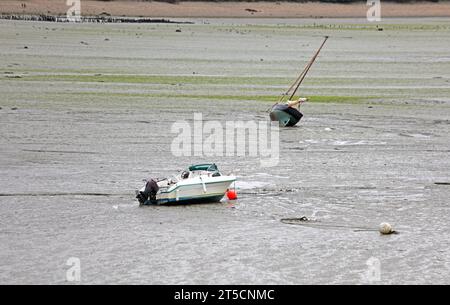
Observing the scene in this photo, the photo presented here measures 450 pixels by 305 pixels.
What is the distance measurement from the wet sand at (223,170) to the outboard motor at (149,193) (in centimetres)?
23

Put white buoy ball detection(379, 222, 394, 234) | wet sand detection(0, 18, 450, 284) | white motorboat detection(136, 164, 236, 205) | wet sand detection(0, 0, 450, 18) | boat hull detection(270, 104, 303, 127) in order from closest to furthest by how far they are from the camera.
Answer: wet sand detection(0, 18, 450, 284), white buoy ball detection(379, 222, 394, 234), white motorboat detection(136, 164, 236, 205), boat hull detection(270, 104, 303, 127), wet sand detection(0, 0, 450, 18)

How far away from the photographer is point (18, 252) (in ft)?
62.8

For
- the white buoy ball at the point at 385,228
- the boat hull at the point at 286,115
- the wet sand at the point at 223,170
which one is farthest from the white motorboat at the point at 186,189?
the boat hull at the point at 286,115

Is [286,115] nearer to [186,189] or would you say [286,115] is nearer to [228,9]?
[186,189]

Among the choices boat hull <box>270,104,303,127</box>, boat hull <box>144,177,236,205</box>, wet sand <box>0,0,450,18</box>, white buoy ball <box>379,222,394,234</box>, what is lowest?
white buoy ball <box>379,222,394,234</box>

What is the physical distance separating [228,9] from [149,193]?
105365 mm

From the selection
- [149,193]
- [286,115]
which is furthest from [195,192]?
[286,115]

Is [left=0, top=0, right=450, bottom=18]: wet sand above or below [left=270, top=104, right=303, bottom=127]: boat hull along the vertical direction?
above

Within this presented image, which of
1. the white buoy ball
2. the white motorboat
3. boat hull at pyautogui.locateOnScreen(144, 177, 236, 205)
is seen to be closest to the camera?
the white buoy ball

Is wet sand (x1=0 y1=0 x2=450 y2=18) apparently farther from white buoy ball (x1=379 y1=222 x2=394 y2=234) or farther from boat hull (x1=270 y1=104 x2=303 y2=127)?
white buoy ball (x1=379 y1=222 x2=394 y2=234)

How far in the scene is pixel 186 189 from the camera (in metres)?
23.0

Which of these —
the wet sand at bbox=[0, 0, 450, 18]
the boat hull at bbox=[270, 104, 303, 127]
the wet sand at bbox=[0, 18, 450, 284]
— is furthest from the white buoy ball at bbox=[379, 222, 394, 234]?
the wet sand at bbox=[0, 0, 450, 18]

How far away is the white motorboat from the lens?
22.8 metres
